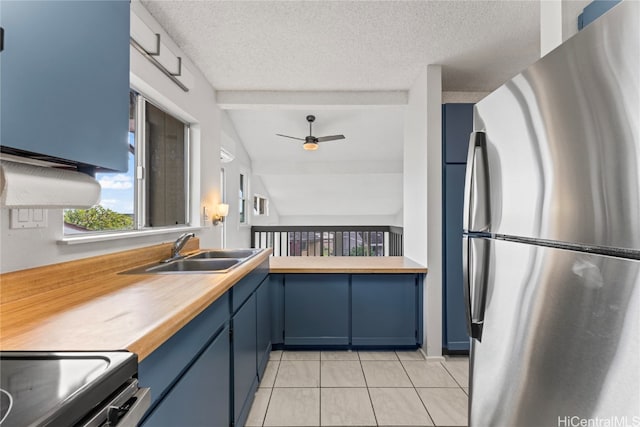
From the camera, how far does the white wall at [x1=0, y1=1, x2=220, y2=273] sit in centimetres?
114

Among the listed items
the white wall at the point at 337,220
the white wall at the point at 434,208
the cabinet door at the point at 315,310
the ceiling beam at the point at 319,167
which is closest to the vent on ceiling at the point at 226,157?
A: the ceiling beam at the point at 319,167

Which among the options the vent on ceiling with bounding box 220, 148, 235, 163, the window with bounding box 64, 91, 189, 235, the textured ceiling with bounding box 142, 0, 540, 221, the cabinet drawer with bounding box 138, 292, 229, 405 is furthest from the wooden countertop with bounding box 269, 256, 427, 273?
the vent on ceiling with bounding box 220, 148, 235, 163

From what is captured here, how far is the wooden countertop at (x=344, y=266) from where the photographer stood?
276 cm

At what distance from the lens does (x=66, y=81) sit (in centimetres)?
85

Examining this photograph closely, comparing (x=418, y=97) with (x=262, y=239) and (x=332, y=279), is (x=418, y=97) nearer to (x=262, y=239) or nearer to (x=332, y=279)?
(x=332, y=279)

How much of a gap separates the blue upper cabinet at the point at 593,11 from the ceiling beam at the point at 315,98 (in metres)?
1.94

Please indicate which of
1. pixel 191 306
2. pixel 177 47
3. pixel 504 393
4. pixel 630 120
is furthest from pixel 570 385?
pixel 177 47

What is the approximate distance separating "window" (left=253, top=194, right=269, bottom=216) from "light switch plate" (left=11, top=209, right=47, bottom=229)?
555cm

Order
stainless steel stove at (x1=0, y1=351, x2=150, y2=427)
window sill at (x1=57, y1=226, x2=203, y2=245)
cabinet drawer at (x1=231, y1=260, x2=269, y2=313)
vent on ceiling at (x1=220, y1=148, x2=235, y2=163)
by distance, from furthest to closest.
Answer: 1. vent on ceiling at (x1=220, y1=148, x2=235, y2=163)
2. cabinet drawer at (x1=231, y1=260, x2=269, y2=313)
3. window sill at (x1=57, y1=226, x2=203, y2=245)
4. stainless steel stove at (x1=0, y1=351, x2=150, y2=427)

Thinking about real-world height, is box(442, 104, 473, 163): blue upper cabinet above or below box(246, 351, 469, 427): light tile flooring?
above

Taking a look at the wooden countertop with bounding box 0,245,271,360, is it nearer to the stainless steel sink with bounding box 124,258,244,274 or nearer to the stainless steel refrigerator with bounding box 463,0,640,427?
the stainless steel sink with bounding box 124,258,244,274

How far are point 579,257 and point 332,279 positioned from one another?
2.25m

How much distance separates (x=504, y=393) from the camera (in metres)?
0.90

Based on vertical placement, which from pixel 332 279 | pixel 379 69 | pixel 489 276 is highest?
pixel 379 69
